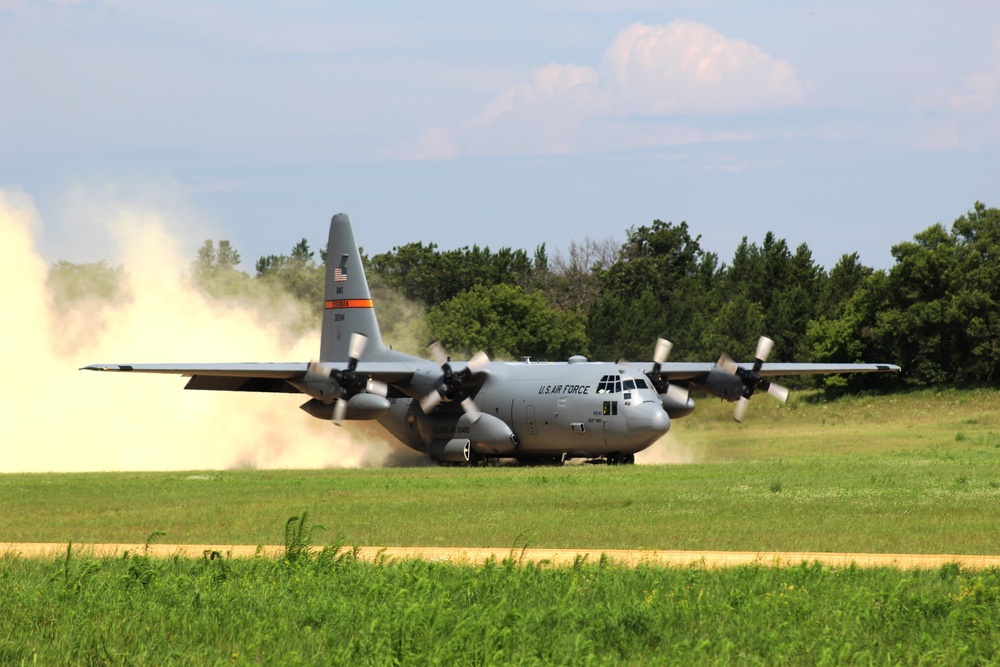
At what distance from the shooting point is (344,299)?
48031mm

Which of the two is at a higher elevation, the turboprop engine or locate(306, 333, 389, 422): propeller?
locate(306, 333, 389, 422): propeller

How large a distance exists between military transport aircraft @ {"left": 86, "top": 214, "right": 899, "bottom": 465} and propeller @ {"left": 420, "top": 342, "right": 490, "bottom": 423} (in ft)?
0.15

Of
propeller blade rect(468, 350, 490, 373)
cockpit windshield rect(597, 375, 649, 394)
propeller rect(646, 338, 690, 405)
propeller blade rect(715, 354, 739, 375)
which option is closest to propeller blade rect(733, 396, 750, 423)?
propeller blade rect(715, 354, 739, 375)

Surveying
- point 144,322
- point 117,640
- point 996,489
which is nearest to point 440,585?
point 117,640

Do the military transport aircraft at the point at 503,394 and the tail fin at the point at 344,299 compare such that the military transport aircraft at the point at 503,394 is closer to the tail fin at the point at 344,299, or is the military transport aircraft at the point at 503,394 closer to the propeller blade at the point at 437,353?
the propeller blade at the point at 437,353

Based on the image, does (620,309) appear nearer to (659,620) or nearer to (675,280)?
(675,280)

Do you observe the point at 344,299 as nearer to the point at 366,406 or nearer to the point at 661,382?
the point at 366,406

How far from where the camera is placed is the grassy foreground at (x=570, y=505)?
2059 centimetres

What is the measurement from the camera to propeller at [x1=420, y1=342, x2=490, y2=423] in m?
41.9

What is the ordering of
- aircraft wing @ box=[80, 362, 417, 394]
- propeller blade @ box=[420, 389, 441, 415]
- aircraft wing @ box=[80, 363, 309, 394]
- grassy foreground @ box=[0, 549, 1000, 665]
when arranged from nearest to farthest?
grassy foreground @ box=[0, 549, 1000, 665] < aircraft wing @ box=[80, 363, 309, 394] < aircraft wing @ box=[80, 362, 417, 394] < propeller blade @ box=[420, 389, 441, 415]

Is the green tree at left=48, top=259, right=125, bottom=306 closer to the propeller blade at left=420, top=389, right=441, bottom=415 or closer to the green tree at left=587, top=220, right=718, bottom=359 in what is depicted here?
the propeller blade at left=420, top=389, right=441, bottom=415

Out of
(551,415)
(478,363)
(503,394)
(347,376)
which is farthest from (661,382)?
(347,376)

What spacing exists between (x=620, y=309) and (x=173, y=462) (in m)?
52.8

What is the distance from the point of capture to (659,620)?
13.0 meters
